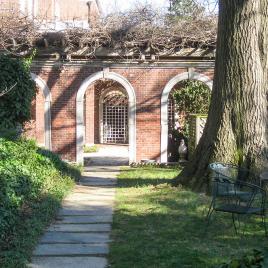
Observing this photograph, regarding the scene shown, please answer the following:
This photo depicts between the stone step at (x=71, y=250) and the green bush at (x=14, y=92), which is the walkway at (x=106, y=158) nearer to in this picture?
the green bush at (x=14, y=92)

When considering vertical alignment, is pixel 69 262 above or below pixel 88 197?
below

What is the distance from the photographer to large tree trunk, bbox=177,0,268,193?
32.5 feet

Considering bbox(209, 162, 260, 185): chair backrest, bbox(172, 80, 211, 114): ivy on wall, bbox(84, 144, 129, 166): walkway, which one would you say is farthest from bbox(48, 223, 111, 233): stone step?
bbox(172, 80, 211, 114): ivy on wall

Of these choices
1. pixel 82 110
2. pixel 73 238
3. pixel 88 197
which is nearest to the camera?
pixel 73 238

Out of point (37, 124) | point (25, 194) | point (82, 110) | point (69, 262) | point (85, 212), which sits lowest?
point (69, 262)

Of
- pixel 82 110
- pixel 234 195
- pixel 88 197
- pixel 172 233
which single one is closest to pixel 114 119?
pixel 82 110

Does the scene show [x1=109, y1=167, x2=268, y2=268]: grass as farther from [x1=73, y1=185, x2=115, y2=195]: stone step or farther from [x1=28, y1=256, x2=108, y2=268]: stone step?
[x1=73, y1=185, x2=115, y2=195]: stone step

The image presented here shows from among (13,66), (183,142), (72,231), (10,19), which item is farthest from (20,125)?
(72,231)

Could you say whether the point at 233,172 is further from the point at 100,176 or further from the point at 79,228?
the point at 100,176

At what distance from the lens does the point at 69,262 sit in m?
5.90

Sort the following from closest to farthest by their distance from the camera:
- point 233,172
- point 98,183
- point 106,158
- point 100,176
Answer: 1. point 233,172
2. point 98,183
3. point 100,176
4. point 106,158

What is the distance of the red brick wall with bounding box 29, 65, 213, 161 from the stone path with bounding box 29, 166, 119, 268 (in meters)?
6.04

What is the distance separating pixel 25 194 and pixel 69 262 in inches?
115

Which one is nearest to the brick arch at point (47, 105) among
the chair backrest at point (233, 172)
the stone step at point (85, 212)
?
the stone step at point (85, 212)
